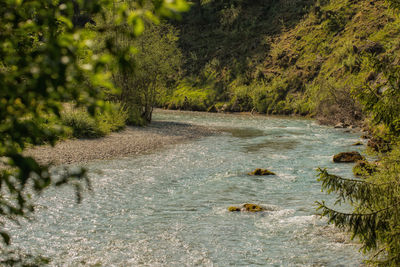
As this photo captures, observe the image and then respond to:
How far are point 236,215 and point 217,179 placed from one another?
15.2 ft

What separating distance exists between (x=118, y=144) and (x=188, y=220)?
13.3 meters

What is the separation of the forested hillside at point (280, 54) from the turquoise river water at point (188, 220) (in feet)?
71.3

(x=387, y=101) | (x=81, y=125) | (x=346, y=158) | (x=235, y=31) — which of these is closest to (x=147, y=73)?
(x=81, y=125)

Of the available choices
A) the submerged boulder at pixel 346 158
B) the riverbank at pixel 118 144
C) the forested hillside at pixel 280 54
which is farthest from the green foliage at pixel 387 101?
the forested hillside at pixel 280 54

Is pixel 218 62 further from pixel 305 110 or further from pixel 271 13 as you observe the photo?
pixel 305 110

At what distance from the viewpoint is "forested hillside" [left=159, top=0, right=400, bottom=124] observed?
44.5 meters

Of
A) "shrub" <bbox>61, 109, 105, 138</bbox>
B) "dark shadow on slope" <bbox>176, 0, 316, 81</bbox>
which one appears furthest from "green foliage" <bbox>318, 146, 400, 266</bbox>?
"dark shadow on slope" <bbox>176, 0, 316, 81</bbox>

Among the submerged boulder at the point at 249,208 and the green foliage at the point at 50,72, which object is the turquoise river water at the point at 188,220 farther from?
the green foliage at the point at 50,72

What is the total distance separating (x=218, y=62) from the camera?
6512 cm

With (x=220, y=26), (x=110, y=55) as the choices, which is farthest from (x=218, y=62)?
(x=110, y=55)

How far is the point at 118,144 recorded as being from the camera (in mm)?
24219

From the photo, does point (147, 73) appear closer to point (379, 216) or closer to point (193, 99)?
point (193, 99)

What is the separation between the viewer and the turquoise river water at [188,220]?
9281mm

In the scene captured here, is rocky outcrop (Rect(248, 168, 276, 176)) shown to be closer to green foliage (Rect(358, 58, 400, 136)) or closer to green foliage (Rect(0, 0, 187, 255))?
green foliage (Rect(358, 58, 400, 136))
